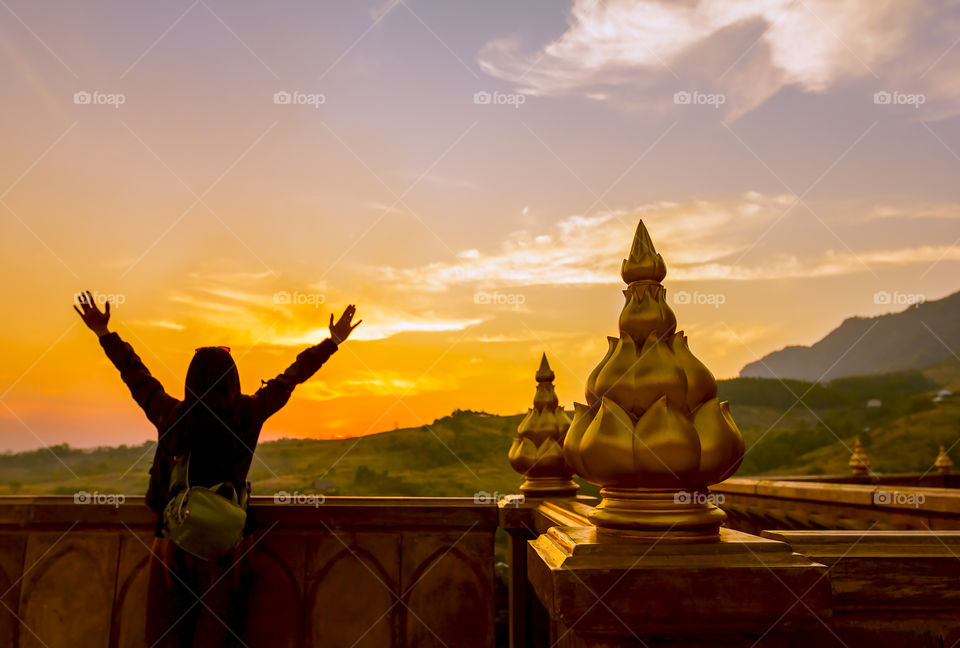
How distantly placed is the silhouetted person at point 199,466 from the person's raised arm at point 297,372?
19 mm

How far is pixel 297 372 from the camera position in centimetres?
386

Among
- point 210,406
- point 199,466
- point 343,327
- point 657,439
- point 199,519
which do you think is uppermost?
point 343,327

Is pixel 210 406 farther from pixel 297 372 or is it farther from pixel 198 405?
pixel 297 372

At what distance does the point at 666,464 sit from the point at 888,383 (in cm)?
11702

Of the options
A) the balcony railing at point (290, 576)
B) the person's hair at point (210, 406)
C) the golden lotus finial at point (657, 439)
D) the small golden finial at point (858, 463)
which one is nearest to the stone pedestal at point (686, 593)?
the golden lotus finial at point (657, 439)

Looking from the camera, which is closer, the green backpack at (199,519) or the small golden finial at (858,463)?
the green backpack at (199,519)

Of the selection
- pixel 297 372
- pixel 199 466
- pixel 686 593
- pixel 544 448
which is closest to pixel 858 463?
pixel 544 448

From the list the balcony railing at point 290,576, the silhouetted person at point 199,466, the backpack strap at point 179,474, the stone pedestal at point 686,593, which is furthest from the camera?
the balcony railing at point 290,576

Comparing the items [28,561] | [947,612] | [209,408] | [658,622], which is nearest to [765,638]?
[658,622]

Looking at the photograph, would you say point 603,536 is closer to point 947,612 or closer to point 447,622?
point 947,612

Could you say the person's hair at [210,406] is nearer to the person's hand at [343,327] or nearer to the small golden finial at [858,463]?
the person's hand at [343,327]

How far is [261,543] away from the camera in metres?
4.10

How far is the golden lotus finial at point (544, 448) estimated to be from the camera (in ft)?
12.2

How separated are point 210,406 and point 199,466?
1.10ft
